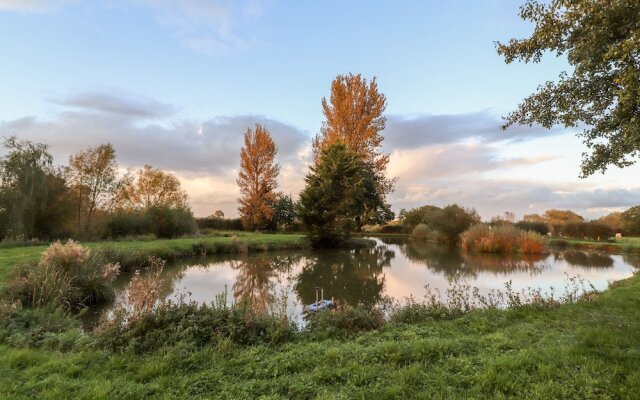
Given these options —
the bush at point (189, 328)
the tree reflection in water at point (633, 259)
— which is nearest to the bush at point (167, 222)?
the bush at point (189, 328)

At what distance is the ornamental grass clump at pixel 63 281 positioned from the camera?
718 cm

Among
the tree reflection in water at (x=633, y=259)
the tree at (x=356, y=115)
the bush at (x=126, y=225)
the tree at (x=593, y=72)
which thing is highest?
the tree at (x=356, y=115)

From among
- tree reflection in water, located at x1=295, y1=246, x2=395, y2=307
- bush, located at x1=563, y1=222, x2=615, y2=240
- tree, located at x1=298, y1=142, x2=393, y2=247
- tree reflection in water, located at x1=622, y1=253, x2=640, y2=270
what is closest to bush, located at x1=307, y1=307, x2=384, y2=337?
tree reflection in water, located at x1=295, y1=246, x2=395, y2=307

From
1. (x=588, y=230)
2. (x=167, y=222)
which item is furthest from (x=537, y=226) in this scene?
(x=167, y=222)

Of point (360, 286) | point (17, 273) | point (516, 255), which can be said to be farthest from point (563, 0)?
point (516, 255)

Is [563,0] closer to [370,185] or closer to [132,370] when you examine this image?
[132,370]

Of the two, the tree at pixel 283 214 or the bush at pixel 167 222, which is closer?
the bush at pixel 167 222

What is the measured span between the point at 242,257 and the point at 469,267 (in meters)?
11.3

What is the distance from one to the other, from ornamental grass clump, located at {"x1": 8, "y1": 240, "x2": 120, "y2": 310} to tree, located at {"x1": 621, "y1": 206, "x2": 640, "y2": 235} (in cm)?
3950

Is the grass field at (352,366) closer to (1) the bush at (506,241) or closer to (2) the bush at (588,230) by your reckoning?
(1) the bush at (506,241)

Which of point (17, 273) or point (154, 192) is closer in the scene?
point (17, 273)

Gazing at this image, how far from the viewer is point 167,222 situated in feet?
87.9

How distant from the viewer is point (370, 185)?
34938mm

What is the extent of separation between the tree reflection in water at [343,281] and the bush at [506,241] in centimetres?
886
